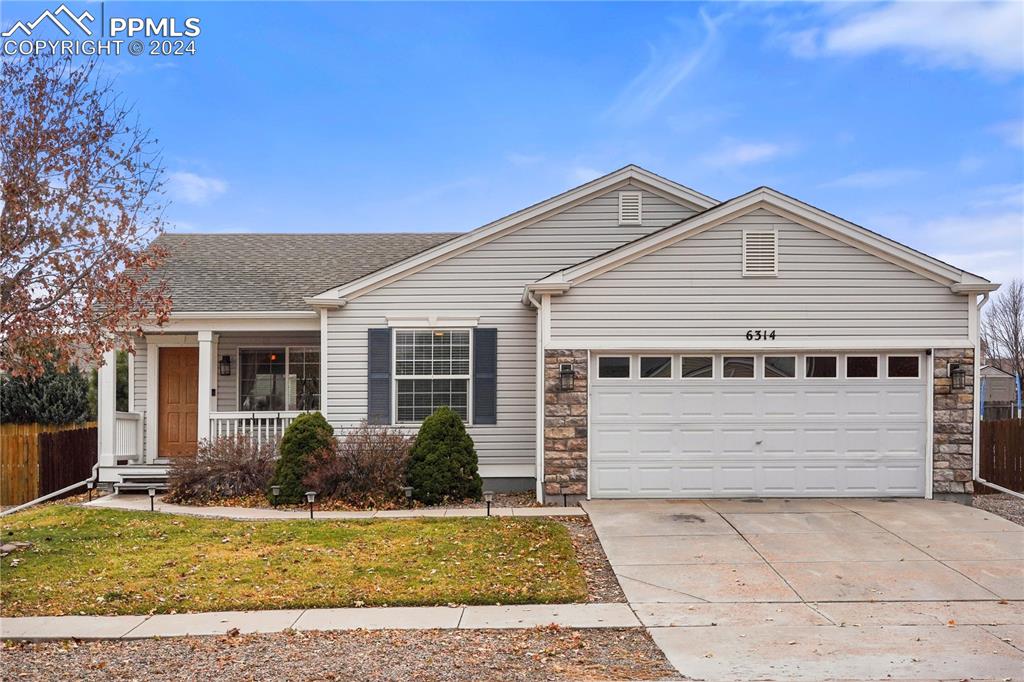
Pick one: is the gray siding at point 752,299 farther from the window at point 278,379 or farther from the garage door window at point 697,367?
the window at point 278,379

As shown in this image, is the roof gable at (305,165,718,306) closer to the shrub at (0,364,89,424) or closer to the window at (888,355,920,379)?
the window at (888,355,920,379)

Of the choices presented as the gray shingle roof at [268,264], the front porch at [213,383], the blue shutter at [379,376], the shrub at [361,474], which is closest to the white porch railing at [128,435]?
the front porch at [213,383]

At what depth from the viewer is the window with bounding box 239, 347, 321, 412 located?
14.3 m

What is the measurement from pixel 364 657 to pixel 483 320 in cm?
773

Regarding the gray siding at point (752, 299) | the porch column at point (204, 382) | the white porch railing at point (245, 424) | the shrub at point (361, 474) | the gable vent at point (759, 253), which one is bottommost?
the shrub at point (361, 474)

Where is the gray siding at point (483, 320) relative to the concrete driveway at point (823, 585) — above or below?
above

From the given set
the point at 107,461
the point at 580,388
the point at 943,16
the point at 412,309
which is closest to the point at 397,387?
the point at 412,309

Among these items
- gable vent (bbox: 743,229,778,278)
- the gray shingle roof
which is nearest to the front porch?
the gray shingle roof

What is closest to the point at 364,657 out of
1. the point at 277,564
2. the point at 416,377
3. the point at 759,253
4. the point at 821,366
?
the point at 277,564

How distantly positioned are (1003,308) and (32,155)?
3316 cm

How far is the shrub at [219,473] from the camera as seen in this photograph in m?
11.5

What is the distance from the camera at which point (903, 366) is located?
1109cm

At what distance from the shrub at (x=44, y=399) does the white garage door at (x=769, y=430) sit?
1269 centimetres

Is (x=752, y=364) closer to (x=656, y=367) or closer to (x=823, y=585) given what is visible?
(x=656, y=367)
